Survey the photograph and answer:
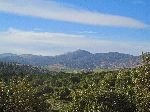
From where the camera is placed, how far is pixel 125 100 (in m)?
83.3

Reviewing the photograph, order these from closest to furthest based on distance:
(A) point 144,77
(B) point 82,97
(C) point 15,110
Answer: (C) point 15,110 → (A) point 144,77 → (B) point 82,97

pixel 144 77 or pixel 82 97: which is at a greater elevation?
pixel 144 77

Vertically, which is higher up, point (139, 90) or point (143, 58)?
point (143, 58)

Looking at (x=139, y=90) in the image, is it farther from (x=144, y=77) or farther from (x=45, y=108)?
(x=45, y=108)

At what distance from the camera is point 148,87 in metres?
73.2

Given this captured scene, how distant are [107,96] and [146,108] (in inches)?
424

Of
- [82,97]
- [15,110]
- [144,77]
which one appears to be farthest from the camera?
[82,97]

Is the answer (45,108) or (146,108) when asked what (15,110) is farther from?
(146,108)

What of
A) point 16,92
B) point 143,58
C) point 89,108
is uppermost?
point 143,58

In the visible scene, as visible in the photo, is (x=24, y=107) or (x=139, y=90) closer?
(x=24, y=107)

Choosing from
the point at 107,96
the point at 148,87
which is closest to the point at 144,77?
the point at 148,87

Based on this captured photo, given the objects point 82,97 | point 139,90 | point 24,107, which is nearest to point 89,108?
point 82,97

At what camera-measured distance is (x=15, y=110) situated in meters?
62.9

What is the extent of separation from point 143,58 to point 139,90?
779 cm
